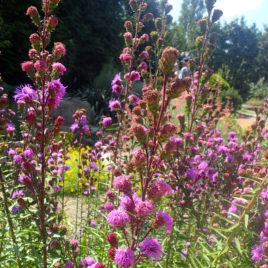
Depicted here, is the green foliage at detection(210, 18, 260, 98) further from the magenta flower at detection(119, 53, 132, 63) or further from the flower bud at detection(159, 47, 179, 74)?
the flower bud at detection(159, 47, 179, 74)

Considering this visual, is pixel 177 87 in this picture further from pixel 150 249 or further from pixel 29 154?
pixel 29 154

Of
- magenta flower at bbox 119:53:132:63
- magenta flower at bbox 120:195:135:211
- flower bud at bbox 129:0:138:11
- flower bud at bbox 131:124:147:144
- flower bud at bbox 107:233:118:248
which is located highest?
flower bud at bbox 129:0:138:11

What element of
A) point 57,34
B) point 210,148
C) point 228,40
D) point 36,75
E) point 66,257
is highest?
point 228,40

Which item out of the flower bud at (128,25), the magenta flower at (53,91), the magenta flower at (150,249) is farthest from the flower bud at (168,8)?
the magenta flower at (150,249)

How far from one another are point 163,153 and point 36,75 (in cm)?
94

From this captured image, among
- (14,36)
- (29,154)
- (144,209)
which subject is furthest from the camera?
(14,36)

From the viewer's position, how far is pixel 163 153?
1.26 metres

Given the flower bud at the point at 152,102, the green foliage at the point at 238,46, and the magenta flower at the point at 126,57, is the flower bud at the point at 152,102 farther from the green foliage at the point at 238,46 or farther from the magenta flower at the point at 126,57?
the green foliage at the point at 238,46

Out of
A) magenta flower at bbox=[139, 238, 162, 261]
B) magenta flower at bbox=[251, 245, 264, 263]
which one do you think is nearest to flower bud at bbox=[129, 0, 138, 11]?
magenta flower at bbox=[251, 245, 264, 263]

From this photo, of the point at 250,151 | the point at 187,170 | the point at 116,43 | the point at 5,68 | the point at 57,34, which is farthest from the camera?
the point at 116,43

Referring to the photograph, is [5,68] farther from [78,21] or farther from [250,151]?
[250,151]

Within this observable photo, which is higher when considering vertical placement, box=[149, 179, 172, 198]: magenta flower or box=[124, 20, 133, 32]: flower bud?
box=[124, 20, 133, 32]: flower bud

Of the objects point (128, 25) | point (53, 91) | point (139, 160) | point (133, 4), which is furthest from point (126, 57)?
point (139, 160)

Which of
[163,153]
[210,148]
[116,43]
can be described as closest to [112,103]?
[210,148]
